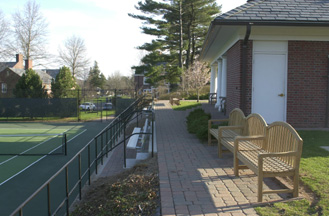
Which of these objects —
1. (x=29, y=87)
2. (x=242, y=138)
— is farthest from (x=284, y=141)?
(x=29, y=87)

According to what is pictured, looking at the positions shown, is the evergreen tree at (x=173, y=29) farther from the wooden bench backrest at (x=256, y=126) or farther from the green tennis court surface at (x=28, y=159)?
the wooden bench backrest at (x=256, y=126)

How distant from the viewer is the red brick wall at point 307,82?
29.8ft

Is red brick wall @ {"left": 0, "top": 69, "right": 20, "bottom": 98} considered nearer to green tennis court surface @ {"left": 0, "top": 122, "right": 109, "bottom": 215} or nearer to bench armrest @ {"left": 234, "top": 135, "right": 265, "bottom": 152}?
green tennis court surface @ {"left": 0, "top": 122, "right": 109, "bottom": 215}

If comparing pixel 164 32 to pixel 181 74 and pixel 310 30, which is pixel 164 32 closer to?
pixel 181 74

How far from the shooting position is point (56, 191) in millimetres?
7969

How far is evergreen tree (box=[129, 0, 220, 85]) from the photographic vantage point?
37.0 m

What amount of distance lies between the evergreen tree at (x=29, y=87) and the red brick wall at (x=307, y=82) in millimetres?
25778

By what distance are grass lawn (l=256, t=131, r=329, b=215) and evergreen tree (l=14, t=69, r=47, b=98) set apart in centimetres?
2717

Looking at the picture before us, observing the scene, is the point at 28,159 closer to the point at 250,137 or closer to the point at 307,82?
the point at 250,137

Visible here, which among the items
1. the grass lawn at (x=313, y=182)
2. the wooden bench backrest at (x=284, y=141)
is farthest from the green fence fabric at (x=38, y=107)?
the wooden bench backrest at (x=284, y=141)

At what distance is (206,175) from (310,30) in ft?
19.8

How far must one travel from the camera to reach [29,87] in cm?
3081

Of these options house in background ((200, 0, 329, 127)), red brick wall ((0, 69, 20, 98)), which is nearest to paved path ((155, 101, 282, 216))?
house in background ((200, 0, 329, 127))

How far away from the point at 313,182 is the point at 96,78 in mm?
Answer: 72615
